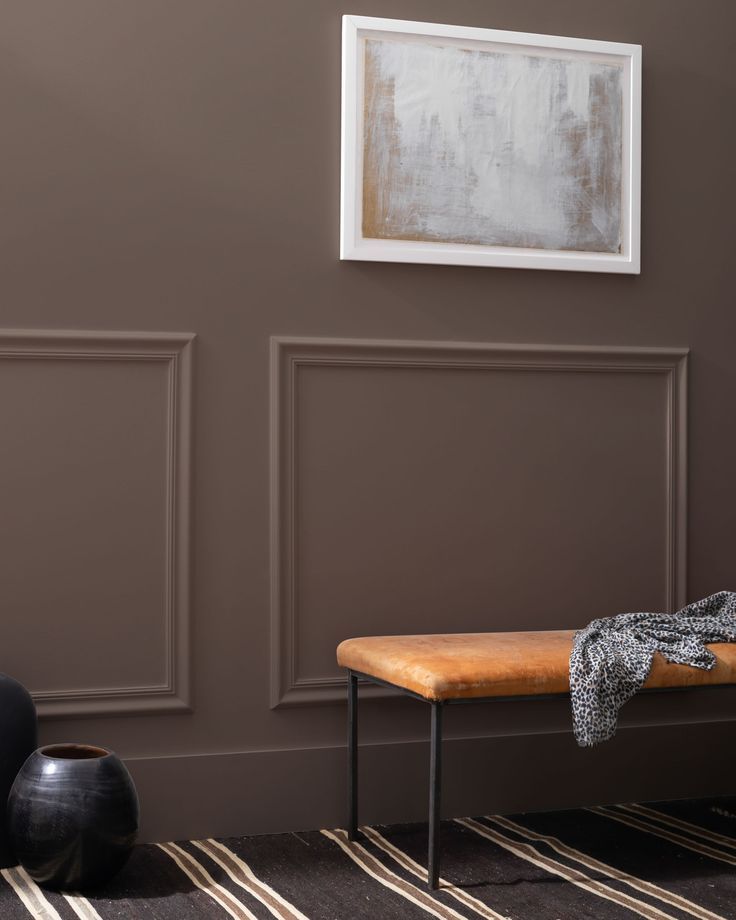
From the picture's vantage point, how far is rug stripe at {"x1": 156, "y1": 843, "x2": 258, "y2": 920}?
2.22m

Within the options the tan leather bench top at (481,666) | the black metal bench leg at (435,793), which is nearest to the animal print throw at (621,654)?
the tan leather bench top at (481,666)

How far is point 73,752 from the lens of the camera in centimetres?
240

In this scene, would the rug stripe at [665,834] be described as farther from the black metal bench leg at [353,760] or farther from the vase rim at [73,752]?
the vase rim at [73,752]

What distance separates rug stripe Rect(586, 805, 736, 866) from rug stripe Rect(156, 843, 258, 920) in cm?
108

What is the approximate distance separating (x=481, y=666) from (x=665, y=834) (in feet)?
2.61

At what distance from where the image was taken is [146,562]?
2.69m

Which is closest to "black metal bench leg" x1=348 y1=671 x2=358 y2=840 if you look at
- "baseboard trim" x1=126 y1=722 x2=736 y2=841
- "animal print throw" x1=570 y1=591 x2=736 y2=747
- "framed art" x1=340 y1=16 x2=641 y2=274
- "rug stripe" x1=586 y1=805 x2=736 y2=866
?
"baseboard trim" x1=126 y1=722 x2=736 y2=841

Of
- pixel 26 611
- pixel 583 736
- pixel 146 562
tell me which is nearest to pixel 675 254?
pixel 583 736

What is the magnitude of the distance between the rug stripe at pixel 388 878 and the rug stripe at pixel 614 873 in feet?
1.34

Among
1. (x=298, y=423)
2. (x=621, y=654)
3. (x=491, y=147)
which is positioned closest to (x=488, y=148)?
(x=491, y=147)

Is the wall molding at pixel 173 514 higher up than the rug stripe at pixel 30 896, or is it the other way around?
the wall molding at pixel 173 514

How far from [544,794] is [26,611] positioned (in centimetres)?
142

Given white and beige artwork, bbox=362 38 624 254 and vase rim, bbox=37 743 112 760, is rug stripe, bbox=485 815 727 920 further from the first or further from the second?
white and beige artwork, bbox=362 38 624 254

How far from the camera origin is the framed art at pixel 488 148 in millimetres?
2816
